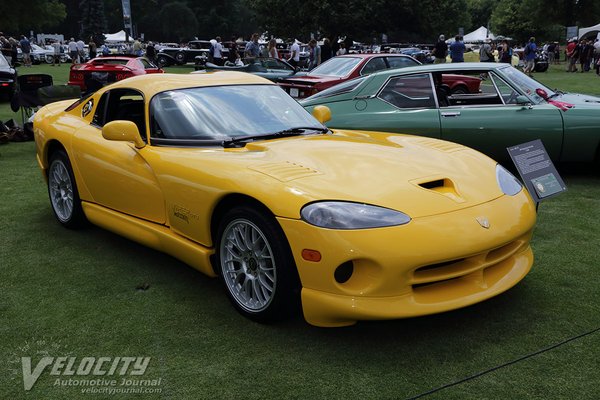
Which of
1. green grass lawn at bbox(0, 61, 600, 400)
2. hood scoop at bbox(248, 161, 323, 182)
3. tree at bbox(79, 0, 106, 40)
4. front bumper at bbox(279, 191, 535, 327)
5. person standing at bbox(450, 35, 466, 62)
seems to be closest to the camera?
green grass lawn at bbox(0, 61, 600, 400)

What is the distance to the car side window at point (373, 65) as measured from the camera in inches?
419

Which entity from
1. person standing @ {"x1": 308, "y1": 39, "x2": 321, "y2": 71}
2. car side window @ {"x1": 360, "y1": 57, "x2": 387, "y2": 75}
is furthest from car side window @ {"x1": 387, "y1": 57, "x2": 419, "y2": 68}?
person standing @ {"x1": 308, "y1": 39, "x2": 321, "y2": 71}

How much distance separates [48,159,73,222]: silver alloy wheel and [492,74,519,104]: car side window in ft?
14.7

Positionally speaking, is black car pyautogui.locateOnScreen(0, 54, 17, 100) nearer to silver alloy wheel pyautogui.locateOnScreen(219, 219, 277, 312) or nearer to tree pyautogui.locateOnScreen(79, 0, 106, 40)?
A: silver alloy wheel pyautogui.locateOnScreen(219, 219, 277, 312)

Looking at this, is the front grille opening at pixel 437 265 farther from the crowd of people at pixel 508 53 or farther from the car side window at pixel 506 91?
the crowd of people at pixel 508 53

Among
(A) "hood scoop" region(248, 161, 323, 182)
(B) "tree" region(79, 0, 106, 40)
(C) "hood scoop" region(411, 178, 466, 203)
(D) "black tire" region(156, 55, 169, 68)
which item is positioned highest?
(B) "tree" region(79, 0, 106, 40)

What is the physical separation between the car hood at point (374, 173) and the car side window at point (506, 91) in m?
2.84

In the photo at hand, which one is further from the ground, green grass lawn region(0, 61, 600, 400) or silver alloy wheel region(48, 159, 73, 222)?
silver alloy wheel region(48, 159, 73, 222)

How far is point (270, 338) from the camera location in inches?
122

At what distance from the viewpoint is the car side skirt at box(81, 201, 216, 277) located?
3.53 metres

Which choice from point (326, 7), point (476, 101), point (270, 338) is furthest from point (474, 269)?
point (326, 7)

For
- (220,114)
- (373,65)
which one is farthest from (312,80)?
(220,114)

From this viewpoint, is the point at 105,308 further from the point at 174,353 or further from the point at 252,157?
the point at 252,157

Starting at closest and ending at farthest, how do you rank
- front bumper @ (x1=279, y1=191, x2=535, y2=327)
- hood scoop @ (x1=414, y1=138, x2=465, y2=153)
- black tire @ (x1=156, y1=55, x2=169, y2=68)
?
front bumper @ (x1=279, y1=191, x2=535, y2=327), hood scoop @ (x1=414, y1=138, x2=465, y2=153), black tire @ (x1=156, y1=55, x2=169, y2=68)
